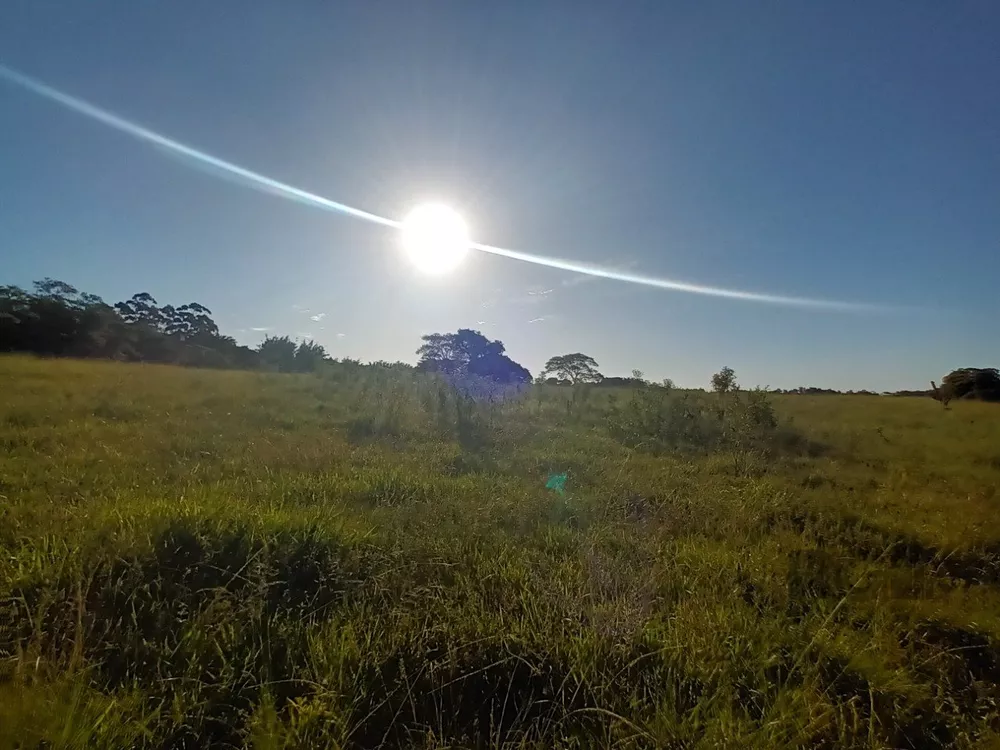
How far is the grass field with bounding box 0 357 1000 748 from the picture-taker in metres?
2.13

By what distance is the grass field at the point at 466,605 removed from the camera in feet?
6.99

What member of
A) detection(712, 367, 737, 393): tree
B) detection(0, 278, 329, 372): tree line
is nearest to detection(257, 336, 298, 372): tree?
detection(0, 278, 329, 372): tree line

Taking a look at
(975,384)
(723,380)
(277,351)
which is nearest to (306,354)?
(277,351)

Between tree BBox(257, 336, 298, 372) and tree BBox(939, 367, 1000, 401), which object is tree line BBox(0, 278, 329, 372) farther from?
tree BBox(939, 367, 1000, 401)

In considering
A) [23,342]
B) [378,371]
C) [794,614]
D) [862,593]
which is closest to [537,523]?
[794,614]

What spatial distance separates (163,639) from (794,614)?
11.3 ft

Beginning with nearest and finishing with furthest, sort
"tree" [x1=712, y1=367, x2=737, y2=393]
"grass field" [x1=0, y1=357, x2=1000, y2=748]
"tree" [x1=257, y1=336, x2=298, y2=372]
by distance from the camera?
"grass field" [x1=0, y1=357, x2=1000, y2=748]
"tree" [x1=712, y1=367, x2=737, y2=393]
"tree" [x1=257, y1=336, x2=298, y2=372]

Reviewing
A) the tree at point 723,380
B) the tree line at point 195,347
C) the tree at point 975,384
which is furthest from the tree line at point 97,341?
the tree at point 975,384

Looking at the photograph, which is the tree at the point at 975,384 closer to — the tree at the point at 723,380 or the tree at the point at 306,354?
the tree at the point at 723,380

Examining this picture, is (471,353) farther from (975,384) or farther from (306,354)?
(975,384)

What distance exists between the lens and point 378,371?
1923cm

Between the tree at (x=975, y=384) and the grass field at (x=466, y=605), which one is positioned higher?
the tree at (x=975, y=384)

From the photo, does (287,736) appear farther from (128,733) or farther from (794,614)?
(794,614)

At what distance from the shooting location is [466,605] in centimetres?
294
